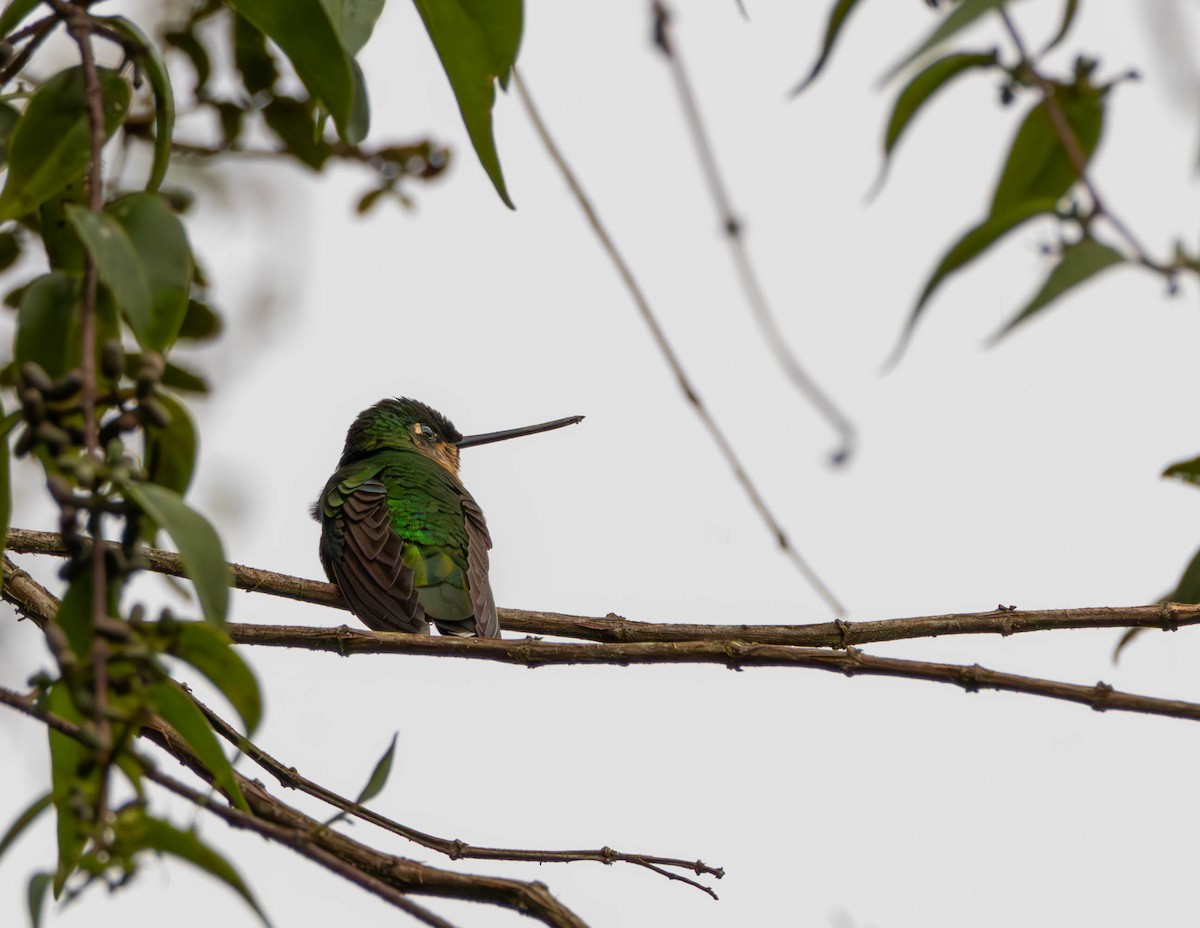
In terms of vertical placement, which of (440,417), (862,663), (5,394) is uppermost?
(440,417)

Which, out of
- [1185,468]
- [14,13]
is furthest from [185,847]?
[1185,468]

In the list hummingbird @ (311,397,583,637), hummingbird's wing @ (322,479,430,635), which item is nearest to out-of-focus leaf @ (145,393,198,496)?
hummingbird @ (311,397,583,637)

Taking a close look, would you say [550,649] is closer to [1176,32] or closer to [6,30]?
[6,30]

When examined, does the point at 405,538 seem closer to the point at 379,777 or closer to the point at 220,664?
the point at 379,777

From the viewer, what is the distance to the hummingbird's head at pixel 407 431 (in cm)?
720

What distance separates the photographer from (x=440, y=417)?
297 inches

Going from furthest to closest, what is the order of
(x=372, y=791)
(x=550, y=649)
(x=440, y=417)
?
(x=440, y=417) → (x=550, y=649) → (x=372, y=791)

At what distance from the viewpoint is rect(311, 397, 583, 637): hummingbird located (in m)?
5.19

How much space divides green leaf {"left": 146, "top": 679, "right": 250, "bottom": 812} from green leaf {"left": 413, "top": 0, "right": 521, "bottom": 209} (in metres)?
0.77

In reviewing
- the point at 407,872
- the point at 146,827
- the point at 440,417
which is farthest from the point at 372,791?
the point at 440,417

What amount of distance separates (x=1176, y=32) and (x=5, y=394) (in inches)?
117

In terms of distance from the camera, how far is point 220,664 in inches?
49.6

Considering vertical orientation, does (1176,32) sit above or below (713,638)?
below

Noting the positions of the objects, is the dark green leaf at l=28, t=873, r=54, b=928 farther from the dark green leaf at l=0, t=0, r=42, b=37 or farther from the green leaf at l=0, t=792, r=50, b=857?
the dark green leaf at l=0, t=0, r=42, b=37
